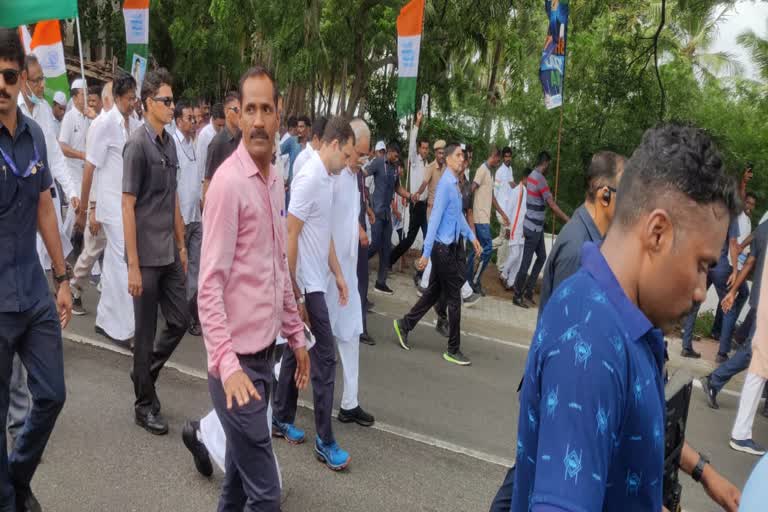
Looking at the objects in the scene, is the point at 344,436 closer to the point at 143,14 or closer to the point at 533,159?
the point at 143,14

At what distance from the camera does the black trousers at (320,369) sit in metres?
4.06

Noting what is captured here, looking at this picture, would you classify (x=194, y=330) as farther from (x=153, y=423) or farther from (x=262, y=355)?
(x=262, y=355)

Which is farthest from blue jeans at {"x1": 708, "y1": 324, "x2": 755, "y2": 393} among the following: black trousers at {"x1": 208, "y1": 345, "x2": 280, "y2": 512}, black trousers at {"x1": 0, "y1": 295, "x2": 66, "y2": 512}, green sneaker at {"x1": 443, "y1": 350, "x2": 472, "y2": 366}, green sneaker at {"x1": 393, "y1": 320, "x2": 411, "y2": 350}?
black trousers at {"x1": 0, "y1": 295, "x2": 66, "y2": 512}

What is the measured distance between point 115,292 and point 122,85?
1.56 metres

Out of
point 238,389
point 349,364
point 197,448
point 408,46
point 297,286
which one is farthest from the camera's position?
point 408,46

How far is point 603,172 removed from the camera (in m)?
3.35

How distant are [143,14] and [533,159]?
8.13 meters

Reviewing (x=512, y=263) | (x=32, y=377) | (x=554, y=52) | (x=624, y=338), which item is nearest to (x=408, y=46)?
(x=554, y=52)

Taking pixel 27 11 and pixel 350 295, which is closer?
pixel 350 295

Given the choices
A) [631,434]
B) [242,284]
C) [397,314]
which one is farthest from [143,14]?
[631,434]

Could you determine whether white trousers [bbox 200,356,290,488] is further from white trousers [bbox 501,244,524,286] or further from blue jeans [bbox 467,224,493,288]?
white trousers [bbox 501,244,524,286]

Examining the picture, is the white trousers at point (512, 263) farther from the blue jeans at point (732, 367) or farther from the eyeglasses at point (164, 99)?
the eyeglasses at point (164, 99)

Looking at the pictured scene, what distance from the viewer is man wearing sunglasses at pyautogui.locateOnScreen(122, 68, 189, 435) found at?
4137 millimetres

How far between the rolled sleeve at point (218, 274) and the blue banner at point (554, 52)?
7831mm
